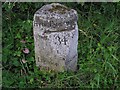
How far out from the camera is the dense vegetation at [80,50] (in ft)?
12.7

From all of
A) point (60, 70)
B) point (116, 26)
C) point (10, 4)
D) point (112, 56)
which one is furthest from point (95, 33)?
point (10, 4)

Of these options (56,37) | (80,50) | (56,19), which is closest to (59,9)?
(56,19)

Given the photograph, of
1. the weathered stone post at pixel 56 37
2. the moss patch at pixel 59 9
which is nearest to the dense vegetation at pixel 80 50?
the weathered stone post at pixel 56 37

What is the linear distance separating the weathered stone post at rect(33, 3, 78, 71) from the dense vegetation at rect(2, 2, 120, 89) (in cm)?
15

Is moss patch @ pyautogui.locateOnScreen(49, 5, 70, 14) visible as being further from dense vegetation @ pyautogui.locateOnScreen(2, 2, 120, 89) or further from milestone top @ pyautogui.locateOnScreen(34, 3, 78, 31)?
dense vegetation @ pyautogui.locateOnScreen(2, 2, 120, 89)

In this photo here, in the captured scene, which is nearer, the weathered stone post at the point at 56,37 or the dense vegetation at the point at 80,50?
the weathered stone post at the point at 56,37

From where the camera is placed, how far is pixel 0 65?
4.09 meters

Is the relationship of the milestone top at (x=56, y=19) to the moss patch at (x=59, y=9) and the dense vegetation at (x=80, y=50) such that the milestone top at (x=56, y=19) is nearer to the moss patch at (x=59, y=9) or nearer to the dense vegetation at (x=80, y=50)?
the moss patch at (x=59, y=9)

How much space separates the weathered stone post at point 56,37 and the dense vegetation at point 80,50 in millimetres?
Answer: 147

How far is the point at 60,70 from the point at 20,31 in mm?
957

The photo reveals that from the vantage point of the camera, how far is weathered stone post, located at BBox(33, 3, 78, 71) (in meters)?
3.71

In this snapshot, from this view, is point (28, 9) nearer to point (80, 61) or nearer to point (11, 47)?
point (11, 47)

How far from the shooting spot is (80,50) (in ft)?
14.1

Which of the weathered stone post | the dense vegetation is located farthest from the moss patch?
the dense vegetation
